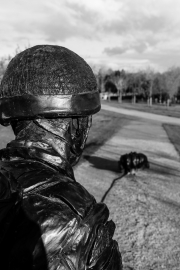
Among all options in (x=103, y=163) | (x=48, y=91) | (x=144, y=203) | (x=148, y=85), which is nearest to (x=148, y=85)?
(x=148, y=85)

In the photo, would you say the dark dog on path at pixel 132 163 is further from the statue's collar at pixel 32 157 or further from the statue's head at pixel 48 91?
the statue's collar at pixel 32 157

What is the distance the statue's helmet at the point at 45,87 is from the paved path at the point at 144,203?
3224 mm

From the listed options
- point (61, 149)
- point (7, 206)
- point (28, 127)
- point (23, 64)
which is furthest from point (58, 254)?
point (23, 64)

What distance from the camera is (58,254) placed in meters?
1.05

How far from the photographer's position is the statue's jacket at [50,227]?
1028 millimetres

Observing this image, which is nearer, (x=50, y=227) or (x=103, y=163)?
(x=50, y=227)

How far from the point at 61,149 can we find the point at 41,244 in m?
0.52

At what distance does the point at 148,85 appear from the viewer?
50.3 m

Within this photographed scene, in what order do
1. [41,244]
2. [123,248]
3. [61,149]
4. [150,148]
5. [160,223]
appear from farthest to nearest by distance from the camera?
[150,148]
[160,223]
[123,248]
[61,149]
[41,244]

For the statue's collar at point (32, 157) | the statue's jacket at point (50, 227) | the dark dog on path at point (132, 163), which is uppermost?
the statue's collar at point (32, 157)

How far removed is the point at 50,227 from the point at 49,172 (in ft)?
0.82

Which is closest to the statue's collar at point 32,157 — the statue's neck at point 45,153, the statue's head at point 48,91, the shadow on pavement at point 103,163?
the statue's neck at point 45,153

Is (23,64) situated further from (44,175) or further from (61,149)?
(44,175)

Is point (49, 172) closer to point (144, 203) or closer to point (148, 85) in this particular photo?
point (144, 203)
